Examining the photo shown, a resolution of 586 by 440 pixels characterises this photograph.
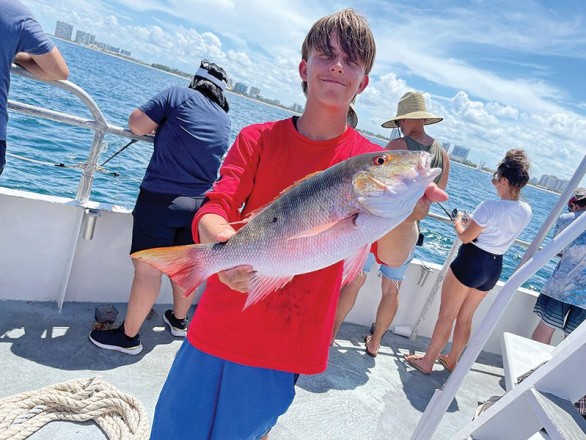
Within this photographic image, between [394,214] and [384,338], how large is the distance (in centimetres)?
383

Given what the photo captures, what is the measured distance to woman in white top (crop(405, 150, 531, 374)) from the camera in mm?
3973

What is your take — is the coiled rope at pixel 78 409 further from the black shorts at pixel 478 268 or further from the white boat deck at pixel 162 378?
the black shorts at pixel 478 268

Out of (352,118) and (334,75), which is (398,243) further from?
(352,118)

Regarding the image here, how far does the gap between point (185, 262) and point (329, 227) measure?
568 millimetres

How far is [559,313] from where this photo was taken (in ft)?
14.6

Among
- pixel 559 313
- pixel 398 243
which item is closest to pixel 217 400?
pixel 398 243

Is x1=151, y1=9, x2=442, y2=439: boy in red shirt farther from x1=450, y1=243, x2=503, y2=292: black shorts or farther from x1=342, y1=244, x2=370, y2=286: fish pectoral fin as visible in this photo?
x1=450, y1=243, x2=503, y2=292: black shorts

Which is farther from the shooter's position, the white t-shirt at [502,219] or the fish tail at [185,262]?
the white t-shirt at [502,219]

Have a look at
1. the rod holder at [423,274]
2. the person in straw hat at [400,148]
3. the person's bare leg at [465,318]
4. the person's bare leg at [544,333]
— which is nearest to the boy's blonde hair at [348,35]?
the person in straw hat at [400,148]

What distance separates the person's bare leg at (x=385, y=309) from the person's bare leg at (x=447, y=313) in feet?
1.54

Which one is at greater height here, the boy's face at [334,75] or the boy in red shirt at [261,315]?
the boy's face at [334,75]

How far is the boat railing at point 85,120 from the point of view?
3361 millimetres

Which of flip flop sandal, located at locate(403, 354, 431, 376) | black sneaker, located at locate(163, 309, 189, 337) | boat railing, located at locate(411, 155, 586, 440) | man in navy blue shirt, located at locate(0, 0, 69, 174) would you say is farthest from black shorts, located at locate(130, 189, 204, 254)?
flip flop sandal, located at locate(403, 354, 431, 376)

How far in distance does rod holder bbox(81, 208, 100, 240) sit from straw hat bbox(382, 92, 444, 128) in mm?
2844
